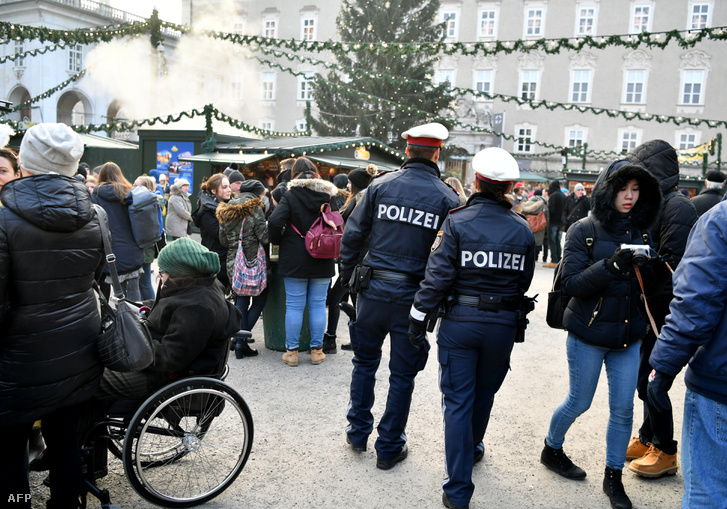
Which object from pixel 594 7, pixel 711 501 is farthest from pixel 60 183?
pixel 594 7

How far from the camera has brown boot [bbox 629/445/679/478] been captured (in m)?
3.74

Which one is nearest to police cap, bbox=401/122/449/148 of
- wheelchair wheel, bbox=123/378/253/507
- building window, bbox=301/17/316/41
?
wheelchair wheel, bbox=123/378/253/507

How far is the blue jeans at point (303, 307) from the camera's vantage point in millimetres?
5629

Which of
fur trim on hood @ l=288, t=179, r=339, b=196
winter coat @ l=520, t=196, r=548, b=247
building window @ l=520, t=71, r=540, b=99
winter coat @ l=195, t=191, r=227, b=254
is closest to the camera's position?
fur trim on hood @ l=288, t=179, r=339, b=196

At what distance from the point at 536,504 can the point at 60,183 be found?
304 centimetres

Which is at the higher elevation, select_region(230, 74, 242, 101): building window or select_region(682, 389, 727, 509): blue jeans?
select_region(230, 74, 242, 101): building window

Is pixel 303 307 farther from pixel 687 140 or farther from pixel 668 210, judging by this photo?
pixel 687 140

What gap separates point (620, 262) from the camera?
312 cm

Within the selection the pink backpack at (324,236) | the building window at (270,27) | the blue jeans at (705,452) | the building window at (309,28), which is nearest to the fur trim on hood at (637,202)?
the blue jeans at (705,452)

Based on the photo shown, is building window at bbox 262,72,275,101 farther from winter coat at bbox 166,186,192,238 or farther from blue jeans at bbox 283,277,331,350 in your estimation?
blue jeans at bbox 283,277,331,350

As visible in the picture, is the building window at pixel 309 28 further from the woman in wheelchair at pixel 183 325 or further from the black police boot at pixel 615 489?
the black police boot at pixel 615 489

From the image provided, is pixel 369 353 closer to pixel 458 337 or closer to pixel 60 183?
pixel 458 337

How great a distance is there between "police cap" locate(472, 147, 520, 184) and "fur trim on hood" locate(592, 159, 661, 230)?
541mm

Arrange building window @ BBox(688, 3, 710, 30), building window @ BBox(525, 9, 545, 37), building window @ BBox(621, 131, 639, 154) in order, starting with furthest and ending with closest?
building window @ BBox(525, 9, 545, 37) < building window @ BBox(621, 131, 639, 154) < building window @ BBox(688, 3, 710, 30)
